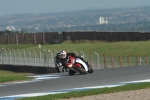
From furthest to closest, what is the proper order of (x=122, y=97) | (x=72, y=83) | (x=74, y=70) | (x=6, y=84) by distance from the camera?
(x=74, y=70), (x=6, y=84), (x=72, y=83), (x=122, y=97)

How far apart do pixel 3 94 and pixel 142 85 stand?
4.03m

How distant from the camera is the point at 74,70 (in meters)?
22.6

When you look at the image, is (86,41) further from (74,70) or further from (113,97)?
(113,97)

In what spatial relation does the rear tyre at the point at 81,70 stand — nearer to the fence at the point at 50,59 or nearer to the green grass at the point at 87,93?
the green grass at the point at 87,93

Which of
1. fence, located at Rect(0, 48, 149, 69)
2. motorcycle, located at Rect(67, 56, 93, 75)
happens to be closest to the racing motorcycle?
motorcycle, located at Rect(67, 56, 93, 75)

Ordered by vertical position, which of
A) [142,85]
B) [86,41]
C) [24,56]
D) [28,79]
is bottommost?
[86,41]

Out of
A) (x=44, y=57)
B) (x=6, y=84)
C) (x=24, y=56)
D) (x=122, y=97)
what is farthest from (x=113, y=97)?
(x=24, y=56)

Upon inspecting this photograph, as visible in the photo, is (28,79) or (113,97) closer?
(113,97)

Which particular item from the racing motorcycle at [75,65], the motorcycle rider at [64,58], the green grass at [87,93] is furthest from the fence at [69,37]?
the green grass at [87,93]

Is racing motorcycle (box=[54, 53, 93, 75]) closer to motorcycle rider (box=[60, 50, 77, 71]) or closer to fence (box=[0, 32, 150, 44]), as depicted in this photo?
motorcycle rider (box=[60, 50, 77, 71])

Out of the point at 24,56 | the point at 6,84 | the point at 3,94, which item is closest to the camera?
the point at 3,94

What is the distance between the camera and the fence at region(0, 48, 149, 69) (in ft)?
113

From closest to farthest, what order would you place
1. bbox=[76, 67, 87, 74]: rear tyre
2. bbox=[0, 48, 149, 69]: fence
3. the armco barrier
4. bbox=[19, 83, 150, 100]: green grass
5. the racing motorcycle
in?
bbox=[19, 83, 150, 100]: green grass
the racing motorcycle
bbox=[76, 67, 87, 74]: rear tyre
bbox=[0, 48, 149, 69]: fence
the armco barrier

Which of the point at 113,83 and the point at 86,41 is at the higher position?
the point at 113,83
